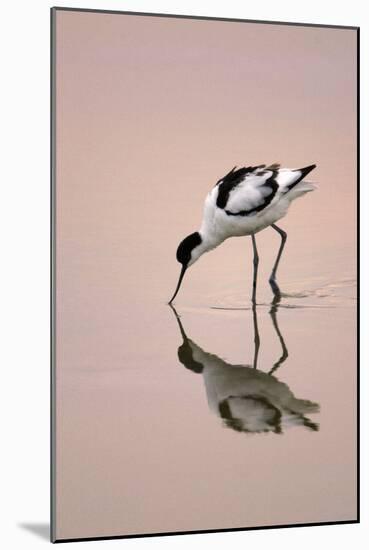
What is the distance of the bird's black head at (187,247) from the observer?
521cm

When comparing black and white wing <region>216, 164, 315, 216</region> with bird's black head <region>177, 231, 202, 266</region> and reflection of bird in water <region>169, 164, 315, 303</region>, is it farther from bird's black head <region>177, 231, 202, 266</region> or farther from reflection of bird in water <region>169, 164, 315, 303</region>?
bird's black head <region>177, 231, 202, 266</region>

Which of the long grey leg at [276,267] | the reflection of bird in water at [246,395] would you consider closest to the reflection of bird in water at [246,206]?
the long grey leg at [276,267]

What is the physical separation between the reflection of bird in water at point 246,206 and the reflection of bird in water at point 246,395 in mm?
258

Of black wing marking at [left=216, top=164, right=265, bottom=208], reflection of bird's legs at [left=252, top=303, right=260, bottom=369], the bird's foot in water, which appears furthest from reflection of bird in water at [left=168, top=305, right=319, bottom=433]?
black wing marking at [left=216, top=164, right=265, bottom=208]

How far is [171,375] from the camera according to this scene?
5.17 meters

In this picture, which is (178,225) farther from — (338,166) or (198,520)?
(198,520)

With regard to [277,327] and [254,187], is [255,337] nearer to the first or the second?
[277,327]

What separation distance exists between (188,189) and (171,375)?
0.69 m

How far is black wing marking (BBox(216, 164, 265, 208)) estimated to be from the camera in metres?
5.34

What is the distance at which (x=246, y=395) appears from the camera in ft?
17.2

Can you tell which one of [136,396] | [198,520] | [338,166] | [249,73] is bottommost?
[198,520]

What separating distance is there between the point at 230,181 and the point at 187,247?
0.34 m

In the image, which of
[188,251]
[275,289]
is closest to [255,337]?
[275,289]

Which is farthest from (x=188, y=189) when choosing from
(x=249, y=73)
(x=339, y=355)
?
(x=339, y=355)
